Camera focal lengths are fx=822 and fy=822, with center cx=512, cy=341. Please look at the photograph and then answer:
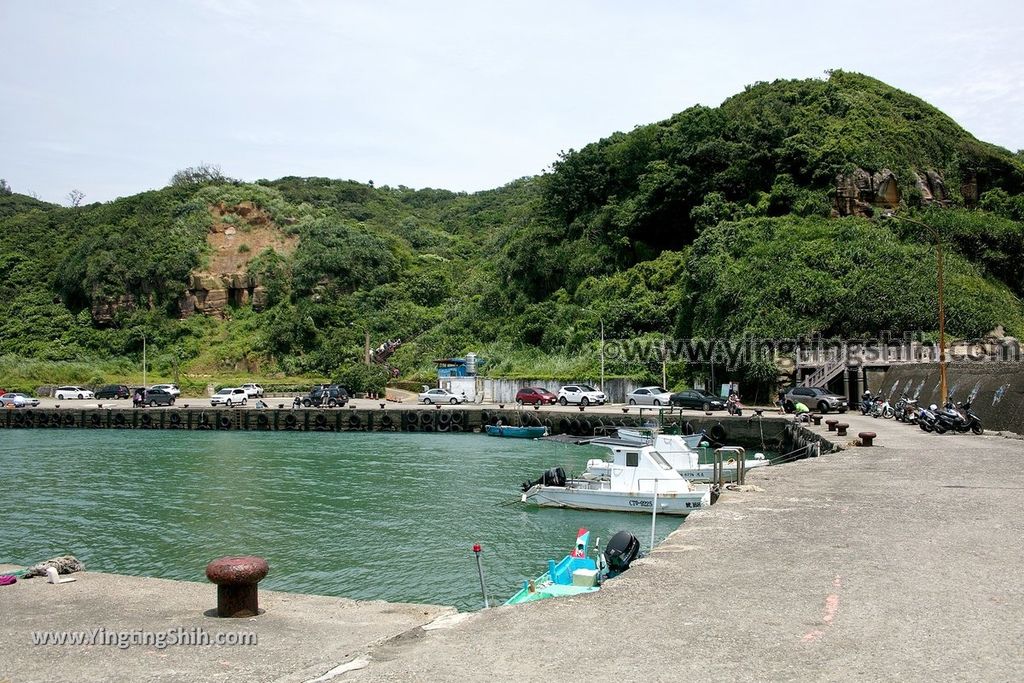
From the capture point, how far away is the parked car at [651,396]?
54156mm

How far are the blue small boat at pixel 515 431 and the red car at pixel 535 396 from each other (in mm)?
6732

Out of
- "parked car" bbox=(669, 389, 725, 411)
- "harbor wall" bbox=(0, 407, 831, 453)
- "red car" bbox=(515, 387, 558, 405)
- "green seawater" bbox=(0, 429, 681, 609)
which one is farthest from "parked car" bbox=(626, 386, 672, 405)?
"green seawater" bbox=(0, 429, 681, 609)

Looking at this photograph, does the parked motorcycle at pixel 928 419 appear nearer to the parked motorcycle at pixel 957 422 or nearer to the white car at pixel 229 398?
the parked motorcycle at pixel 957 422

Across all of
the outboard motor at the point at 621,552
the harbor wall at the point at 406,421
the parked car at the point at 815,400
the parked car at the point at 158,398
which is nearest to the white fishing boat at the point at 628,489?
the outboard motor at the point at 621,552

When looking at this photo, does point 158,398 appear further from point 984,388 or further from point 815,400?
point 984,388

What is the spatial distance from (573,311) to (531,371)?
8545mm

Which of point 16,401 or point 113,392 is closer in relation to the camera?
point 16,401

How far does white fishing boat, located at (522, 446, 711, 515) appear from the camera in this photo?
82.8ft

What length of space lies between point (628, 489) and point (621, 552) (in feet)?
38.2

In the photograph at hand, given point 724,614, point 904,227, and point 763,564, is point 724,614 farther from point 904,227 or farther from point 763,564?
point 904,227

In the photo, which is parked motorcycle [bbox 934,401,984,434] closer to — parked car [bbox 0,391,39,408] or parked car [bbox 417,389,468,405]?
parked car [bbox 417,389,468,405]

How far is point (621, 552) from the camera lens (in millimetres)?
14602

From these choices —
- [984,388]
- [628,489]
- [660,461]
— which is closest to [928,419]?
[984,388]

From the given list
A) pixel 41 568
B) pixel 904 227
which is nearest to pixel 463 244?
pixel 904 227
